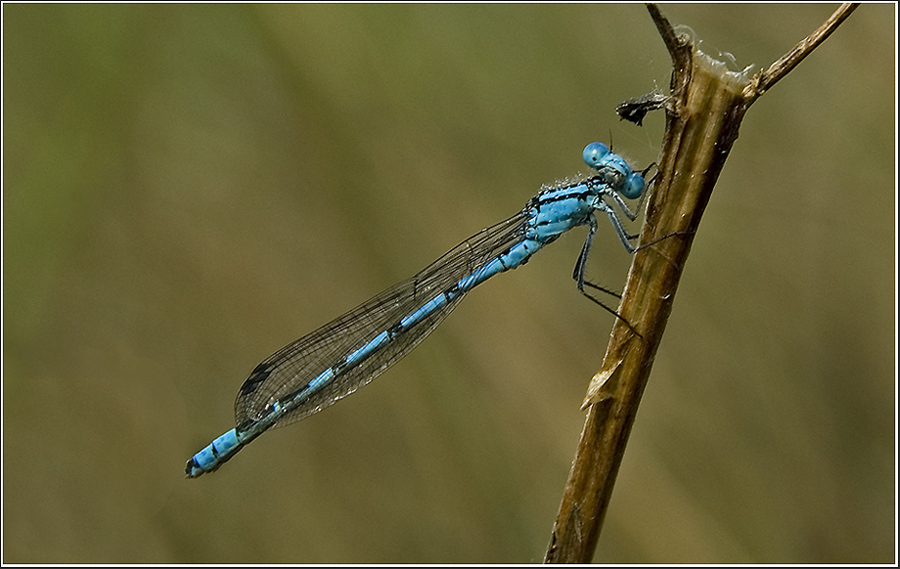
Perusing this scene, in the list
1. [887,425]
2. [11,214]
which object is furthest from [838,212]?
[11,214]

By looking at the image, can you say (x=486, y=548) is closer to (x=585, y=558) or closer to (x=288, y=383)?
(x=288, y=383)

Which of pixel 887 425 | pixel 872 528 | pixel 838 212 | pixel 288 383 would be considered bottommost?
pixel 872 528

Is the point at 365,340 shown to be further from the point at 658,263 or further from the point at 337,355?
the point at 658,263

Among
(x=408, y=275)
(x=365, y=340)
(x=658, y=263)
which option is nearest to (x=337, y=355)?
(x=365, y=340)

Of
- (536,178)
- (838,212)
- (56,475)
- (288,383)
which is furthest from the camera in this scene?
(56,475)

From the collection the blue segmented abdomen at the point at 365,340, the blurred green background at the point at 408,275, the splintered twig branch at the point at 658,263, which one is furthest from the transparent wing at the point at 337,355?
the splintered twig branch at the point at 658,263

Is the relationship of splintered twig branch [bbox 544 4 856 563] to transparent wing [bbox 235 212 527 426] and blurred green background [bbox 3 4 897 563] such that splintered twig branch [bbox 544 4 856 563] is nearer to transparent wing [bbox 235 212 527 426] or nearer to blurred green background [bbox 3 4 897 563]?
transparent wing [bbox 235 212 527 426]

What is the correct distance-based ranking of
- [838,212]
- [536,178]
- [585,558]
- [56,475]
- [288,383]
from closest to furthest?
[585,558] → [288,383] → [838,212] → [536,178] → [56,475]
